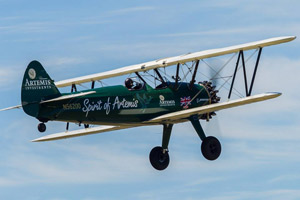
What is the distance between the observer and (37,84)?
35719 millimetres

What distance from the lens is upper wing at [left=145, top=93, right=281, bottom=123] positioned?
35750 mm

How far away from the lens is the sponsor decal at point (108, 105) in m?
36.2

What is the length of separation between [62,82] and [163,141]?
4.61 meters

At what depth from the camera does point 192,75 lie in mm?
37781

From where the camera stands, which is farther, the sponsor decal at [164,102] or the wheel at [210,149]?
the sponsor decal at [164,102]

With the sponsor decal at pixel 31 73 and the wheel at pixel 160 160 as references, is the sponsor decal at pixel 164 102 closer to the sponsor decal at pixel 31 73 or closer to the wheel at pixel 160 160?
the wheel at pixel 160 160

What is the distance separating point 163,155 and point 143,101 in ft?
7.26

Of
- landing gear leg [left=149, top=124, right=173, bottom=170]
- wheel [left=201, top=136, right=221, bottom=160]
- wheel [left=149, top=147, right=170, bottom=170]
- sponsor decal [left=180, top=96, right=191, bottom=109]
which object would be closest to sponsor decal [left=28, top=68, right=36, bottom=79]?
landing gear leg [left=149, top=124, right=173, bottom=170]

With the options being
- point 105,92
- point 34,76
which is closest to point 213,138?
point 105,92

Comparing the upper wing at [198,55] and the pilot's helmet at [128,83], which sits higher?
the upper wing at [198,55]

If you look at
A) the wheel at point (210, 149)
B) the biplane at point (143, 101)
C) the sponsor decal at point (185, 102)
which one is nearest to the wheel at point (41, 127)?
the biplane at point (143, 101)

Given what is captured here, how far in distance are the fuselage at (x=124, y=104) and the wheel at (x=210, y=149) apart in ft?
4.87

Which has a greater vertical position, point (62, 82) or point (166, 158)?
point (62, 82)

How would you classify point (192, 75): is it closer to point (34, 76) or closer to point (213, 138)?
point (213, 138)
